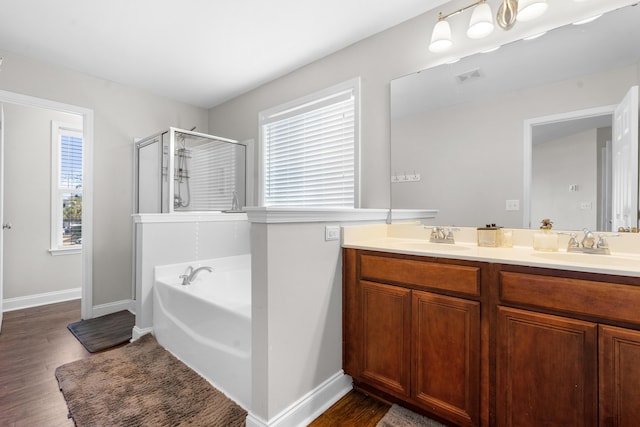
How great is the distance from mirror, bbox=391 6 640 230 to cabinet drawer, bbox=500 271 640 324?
637mm

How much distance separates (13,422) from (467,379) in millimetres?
2276

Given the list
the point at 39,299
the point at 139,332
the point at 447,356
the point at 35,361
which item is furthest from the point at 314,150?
the point at 39,299

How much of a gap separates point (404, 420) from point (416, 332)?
462 mm

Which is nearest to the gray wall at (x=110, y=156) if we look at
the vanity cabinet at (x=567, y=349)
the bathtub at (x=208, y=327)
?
the bathtub at (x=208, y=327)

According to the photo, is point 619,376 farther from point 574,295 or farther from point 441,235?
point 441,235

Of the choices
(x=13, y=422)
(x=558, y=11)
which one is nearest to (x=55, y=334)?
(x=13, y=422)

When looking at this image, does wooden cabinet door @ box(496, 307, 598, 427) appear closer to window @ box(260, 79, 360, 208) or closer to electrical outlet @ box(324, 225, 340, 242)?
electrical outlet @ box(324, 225, 340, 242)

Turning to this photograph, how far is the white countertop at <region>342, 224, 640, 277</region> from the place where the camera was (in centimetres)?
112

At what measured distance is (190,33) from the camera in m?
2.39

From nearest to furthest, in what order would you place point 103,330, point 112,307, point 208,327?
point 208,327, point 103,330, point 112,307

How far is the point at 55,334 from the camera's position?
105 inches

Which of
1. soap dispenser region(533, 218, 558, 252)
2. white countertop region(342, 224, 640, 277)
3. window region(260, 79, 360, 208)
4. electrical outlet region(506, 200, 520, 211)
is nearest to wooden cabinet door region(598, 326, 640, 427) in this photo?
white countertop region(342, 224, 640, 277)

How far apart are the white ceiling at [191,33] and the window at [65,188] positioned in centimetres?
115

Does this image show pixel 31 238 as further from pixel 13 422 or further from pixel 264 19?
pixel 264 19
